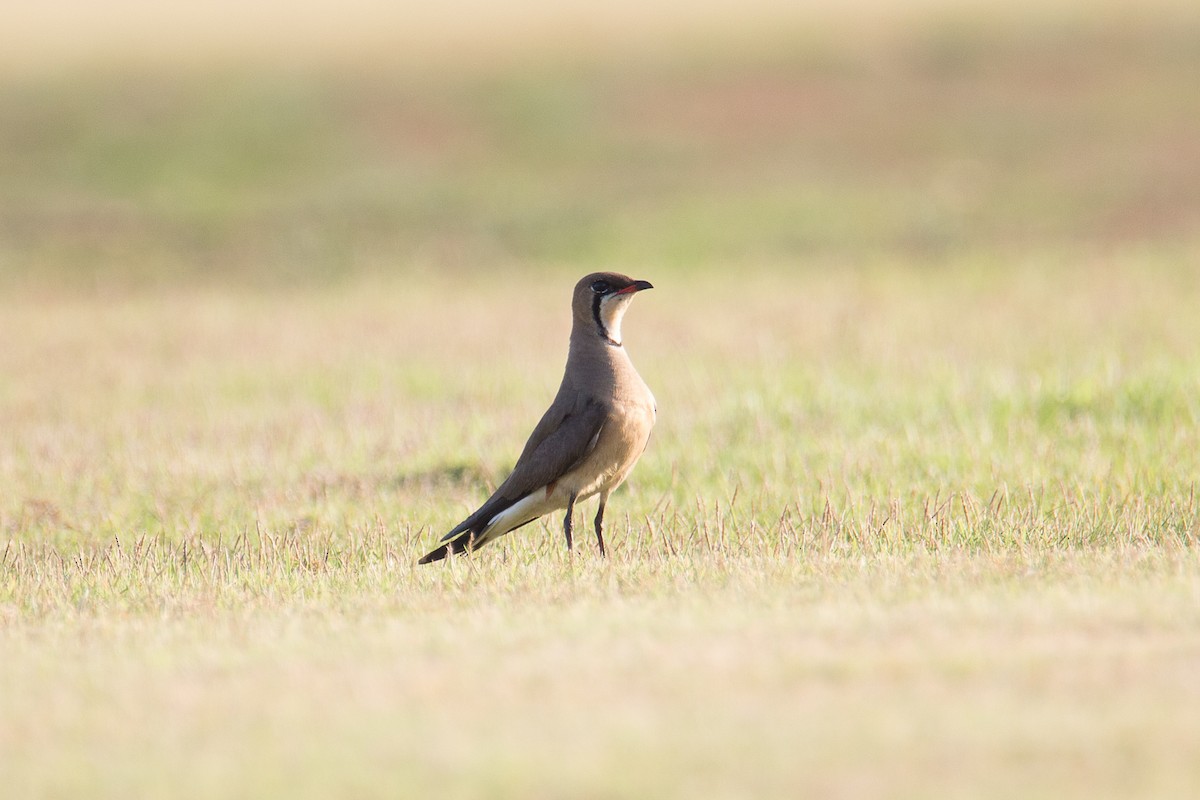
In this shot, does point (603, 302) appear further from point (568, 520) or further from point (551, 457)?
point (568, 520)

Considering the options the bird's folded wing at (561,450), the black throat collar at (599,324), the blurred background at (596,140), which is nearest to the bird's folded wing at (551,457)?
the bird's folded wing at (561,450)

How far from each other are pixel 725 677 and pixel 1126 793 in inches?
50.3

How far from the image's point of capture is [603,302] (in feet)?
23.8

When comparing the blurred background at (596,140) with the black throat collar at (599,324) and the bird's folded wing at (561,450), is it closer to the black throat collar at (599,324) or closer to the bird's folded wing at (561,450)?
the black throat collar at (599,324)

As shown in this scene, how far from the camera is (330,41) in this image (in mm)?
39250

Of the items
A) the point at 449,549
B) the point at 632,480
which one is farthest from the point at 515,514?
the point at 632,480

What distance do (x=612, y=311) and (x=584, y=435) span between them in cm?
68

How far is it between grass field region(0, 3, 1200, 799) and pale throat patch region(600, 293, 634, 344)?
0.97m

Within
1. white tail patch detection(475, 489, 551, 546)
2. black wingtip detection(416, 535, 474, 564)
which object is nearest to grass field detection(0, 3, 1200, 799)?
black wingtip detection(416, 535, 474, 564)

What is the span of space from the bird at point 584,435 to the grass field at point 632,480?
0.87 ft

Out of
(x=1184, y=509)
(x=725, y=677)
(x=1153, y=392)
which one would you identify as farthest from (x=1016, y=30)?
(x=725, y=677)

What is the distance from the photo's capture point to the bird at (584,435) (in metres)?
6.95

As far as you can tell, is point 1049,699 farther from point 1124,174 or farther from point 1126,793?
point 1124,174

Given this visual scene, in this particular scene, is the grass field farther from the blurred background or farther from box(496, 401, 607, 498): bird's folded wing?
box(496, 401, 607, 498): bird's folded wing
